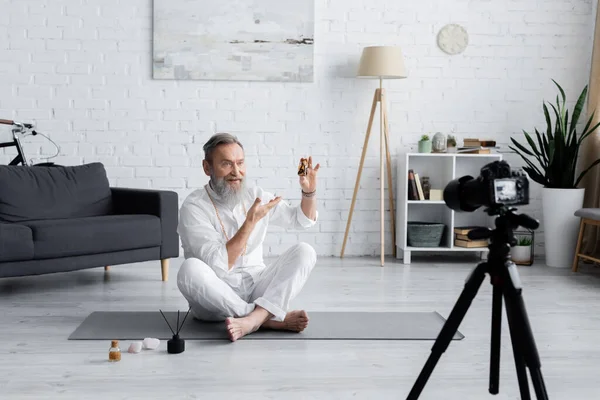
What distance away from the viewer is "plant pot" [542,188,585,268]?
5.18 metres

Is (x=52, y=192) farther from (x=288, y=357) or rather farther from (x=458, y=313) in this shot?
(x=458, y=313)

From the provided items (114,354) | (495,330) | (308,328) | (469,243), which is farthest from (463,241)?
(495,330)

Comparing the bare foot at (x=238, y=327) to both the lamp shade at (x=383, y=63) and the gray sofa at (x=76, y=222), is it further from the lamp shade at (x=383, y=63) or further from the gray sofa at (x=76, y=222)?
the lamp shade at (x=383, y=63)

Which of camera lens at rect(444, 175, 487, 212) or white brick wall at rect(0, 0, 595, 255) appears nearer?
camera lens at rect(444, 175, 487, 212)

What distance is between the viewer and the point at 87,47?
5469 millimetres

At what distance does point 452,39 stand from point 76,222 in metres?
3.22

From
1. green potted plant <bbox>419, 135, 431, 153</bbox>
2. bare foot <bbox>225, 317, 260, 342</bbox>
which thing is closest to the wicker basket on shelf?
green potted plant <bbox>419, 135, 431, 153</bbox>

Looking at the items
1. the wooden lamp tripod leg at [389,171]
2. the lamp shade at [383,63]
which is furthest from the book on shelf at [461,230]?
the lamp shade at [383,63]

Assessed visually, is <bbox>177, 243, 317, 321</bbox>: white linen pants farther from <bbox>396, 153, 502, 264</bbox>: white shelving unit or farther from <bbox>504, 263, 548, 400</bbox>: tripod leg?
<bbox>396, 153, 502, 264</bbox>: white shelving unit

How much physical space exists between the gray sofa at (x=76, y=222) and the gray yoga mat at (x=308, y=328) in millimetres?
587

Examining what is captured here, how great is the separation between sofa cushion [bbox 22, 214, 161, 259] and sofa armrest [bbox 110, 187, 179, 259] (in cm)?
6

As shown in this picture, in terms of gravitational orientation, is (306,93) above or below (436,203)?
above

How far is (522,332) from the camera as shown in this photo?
5.67 ft

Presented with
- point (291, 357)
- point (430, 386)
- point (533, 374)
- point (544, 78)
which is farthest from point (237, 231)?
point (544, 78)
